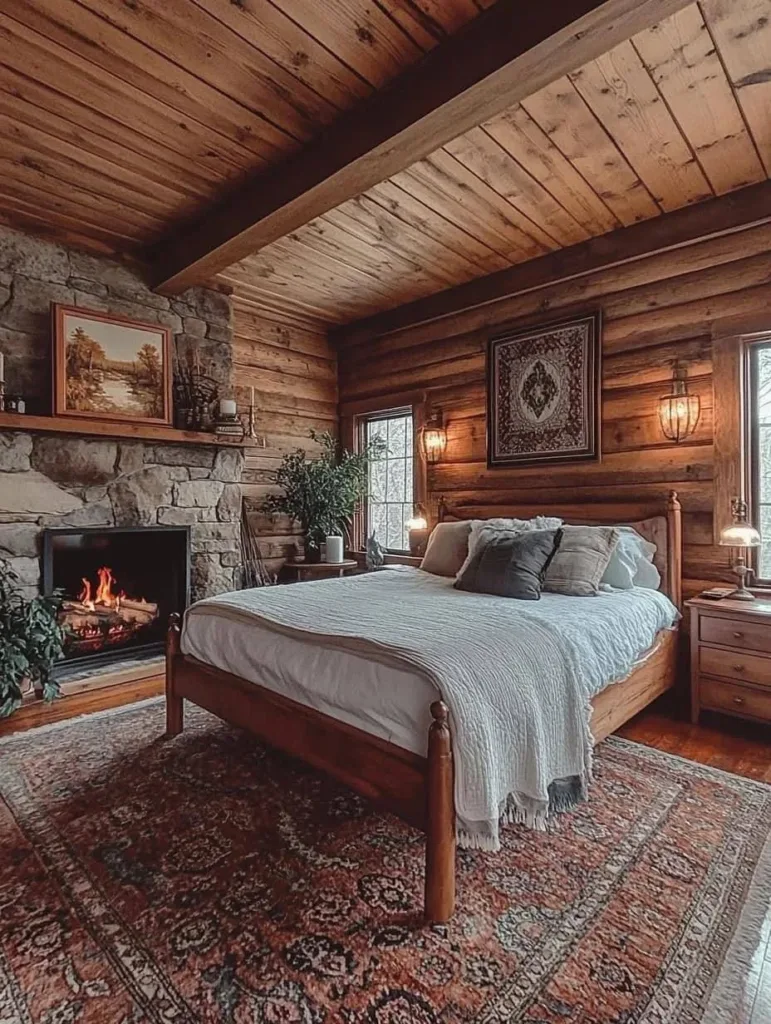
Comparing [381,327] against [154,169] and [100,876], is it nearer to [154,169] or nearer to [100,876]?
[154,169]

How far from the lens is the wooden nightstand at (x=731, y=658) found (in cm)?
276

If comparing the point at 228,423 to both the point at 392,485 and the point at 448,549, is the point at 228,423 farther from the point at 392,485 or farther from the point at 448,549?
the point at 448,549

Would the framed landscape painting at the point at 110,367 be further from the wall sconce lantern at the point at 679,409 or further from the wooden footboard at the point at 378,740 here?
the wall sconce lantern at the point at 679,409

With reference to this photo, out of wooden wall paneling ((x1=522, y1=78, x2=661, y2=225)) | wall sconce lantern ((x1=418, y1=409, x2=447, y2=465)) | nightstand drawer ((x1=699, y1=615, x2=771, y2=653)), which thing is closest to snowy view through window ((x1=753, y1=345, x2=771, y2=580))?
nightstand drawer ((x1=699, y1=615, x2=771, y2=653))

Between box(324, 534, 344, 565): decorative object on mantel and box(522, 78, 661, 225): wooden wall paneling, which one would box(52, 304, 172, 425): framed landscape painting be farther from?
box(522, 78, 661, 225): wooden wall paneling

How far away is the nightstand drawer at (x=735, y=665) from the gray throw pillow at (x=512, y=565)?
95 cm

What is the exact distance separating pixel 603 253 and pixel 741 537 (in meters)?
1.95

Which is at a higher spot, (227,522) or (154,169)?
(154,169)

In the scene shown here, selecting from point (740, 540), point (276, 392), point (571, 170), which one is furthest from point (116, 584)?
point (740, 540)

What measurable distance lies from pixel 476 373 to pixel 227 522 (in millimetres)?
2258

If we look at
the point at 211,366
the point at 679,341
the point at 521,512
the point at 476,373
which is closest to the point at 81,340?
the point at 211,366

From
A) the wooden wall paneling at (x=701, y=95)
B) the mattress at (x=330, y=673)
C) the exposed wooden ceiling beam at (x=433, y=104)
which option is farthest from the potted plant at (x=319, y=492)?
the wooden wall paneling at (x=701, y=95)

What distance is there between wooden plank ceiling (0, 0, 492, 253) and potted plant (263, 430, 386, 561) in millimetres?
2258

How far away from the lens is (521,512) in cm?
407
